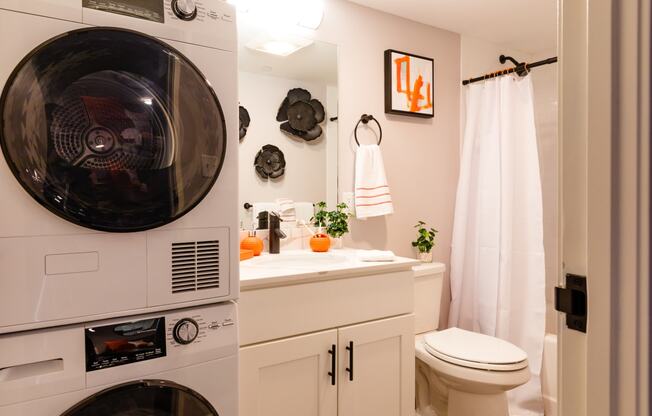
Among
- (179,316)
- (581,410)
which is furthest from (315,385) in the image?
(581,410)

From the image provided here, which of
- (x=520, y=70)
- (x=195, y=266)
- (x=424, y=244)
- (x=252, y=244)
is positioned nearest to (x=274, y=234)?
(x=252, y=244)

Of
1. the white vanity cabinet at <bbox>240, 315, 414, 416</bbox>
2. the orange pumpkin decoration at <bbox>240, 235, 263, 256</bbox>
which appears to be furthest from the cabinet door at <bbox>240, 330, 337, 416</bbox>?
the orange pumpkin decoration at <bbox>240, 235, 263, 256</bbox>

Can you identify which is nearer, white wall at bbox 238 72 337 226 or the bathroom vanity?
the bathroom vanity

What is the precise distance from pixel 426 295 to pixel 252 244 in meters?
1.03

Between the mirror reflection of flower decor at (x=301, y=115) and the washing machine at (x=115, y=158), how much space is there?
1.01 metres

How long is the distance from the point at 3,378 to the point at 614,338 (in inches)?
44.8

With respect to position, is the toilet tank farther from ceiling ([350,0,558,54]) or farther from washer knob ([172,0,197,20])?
washer knob ([172,0,197,20])

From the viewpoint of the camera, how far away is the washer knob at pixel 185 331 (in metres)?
1.09

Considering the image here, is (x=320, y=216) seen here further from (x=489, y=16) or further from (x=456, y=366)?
(x=489, y=16)

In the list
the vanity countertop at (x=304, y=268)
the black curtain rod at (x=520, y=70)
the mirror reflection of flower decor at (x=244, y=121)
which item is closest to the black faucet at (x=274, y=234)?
the vanity countertop at (x=304, y=268)

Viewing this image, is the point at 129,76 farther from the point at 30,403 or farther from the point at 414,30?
the point at 414,30

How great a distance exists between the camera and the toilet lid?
1789 mm

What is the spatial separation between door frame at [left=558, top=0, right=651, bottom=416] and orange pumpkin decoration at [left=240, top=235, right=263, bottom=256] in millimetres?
1458

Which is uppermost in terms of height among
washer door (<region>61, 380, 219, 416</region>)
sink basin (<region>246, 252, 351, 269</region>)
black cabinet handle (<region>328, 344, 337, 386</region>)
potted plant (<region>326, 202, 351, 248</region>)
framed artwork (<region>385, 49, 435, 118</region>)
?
framed artwork (<region>385, 49, 435, 118</region>)
